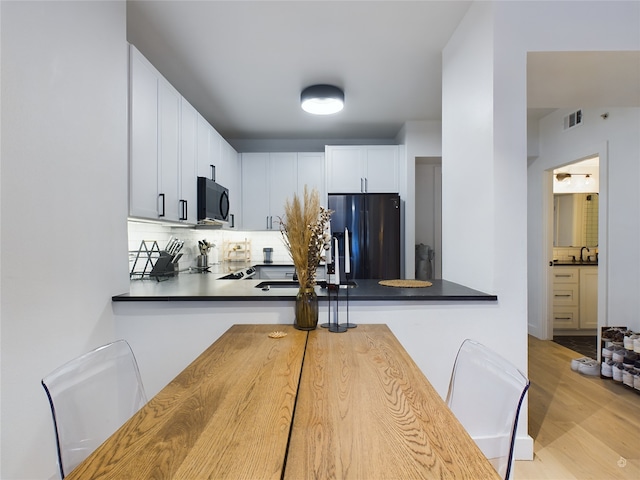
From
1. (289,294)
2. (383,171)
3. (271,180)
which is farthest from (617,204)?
(271,180)

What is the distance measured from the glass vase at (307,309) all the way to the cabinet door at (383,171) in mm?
2800

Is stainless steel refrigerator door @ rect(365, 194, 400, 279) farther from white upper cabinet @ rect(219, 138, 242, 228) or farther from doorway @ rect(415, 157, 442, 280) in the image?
white upper cabinet @ rect(219, 138, 242, 228)

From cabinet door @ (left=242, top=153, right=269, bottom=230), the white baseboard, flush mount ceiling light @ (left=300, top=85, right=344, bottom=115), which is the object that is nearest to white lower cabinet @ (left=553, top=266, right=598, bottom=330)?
the white baseboard

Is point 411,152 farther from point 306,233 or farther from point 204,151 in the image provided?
point 306,233

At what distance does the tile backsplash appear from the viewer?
2756 mm

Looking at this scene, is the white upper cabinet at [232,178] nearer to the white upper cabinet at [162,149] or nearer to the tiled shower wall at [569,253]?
the white upper cabinet at [162,149]

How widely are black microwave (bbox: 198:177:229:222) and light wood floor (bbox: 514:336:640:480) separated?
8.99 feet

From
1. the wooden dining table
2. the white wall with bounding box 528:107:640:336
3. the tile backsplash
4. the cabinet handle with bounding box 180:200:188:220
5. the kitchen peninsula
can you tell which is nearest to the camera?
the wooden dining table

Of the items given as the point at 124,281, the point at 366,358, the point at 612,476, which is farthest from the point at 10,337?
the point at 612,476

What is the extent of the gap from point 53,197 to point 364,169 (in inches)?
130

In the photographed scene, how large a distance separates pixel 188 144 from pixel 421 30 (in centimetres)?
189

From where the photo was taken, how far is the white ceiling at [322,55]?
6.60 ft

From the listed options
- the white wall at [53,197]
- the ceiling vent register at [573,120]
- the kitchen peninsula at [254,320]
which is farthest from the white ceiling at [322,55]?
the kitchen peninsula at [254,320]

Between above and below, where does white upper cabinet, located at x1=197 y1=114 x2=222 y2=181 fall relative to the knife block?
above
